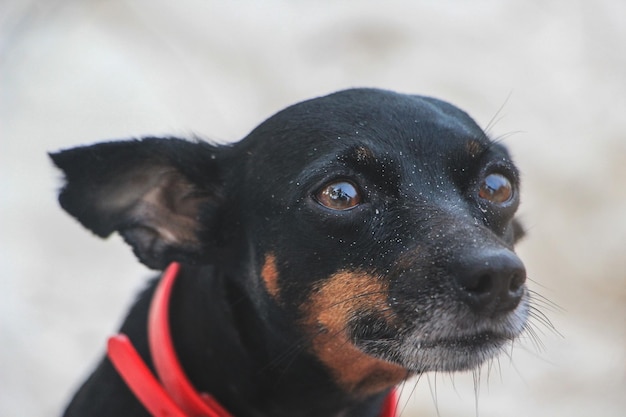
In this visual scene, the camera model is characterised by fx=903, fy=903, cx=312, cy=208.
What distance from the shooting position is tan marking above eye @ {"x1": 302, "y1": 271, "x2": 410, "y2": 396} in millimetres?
2965

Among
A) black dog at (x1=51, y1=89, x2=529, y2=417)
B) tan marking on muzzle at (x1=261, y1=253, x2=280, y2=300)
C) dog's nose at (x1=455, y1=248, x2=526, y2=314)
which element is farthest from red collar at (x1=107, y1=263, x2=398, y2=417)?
dog's nose at (x1=455, y1=248, x2=526, y2=314)

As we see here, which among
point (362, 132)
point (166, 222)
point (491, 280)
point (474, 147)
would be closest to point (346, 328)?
point (491, 280)

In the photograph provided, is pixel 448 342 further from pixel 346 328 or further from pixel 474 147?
pixel 474 147

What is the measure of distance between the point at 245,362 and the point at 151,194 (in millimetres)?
753

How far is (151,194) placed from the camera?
3529 millimetres

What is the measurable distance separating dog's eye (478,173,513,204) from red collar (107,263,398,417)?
1.26 m

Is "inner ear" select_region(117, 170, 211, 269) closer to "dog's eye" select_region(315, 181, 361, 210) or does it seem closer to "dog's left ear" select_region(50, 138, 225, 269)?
"dog's left ear" select_region(50, 138, 225, 269)

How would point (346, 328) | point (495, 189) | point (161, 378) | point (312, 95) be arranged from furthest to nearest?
point (312, 95), point (161, 378), point (495, 189), point (346, 328)

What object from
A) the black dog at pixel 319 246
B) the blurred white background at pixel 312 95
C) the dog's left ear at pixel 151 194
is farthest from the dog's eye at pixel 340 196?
the blurred white background at pixel 312 95

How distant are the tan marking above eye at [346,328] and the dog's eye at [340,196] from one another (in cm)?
23

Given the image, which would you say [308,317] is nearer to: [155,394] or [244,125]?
[155,394]

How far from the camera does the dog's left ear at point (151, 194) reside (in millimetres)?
3316

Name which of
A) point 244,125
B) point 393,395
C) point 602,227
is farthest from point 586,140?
point 393,395

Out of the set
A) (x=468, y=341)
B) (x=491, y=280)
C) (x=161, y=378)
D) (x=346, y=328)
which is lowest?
(x=161, y=378)
